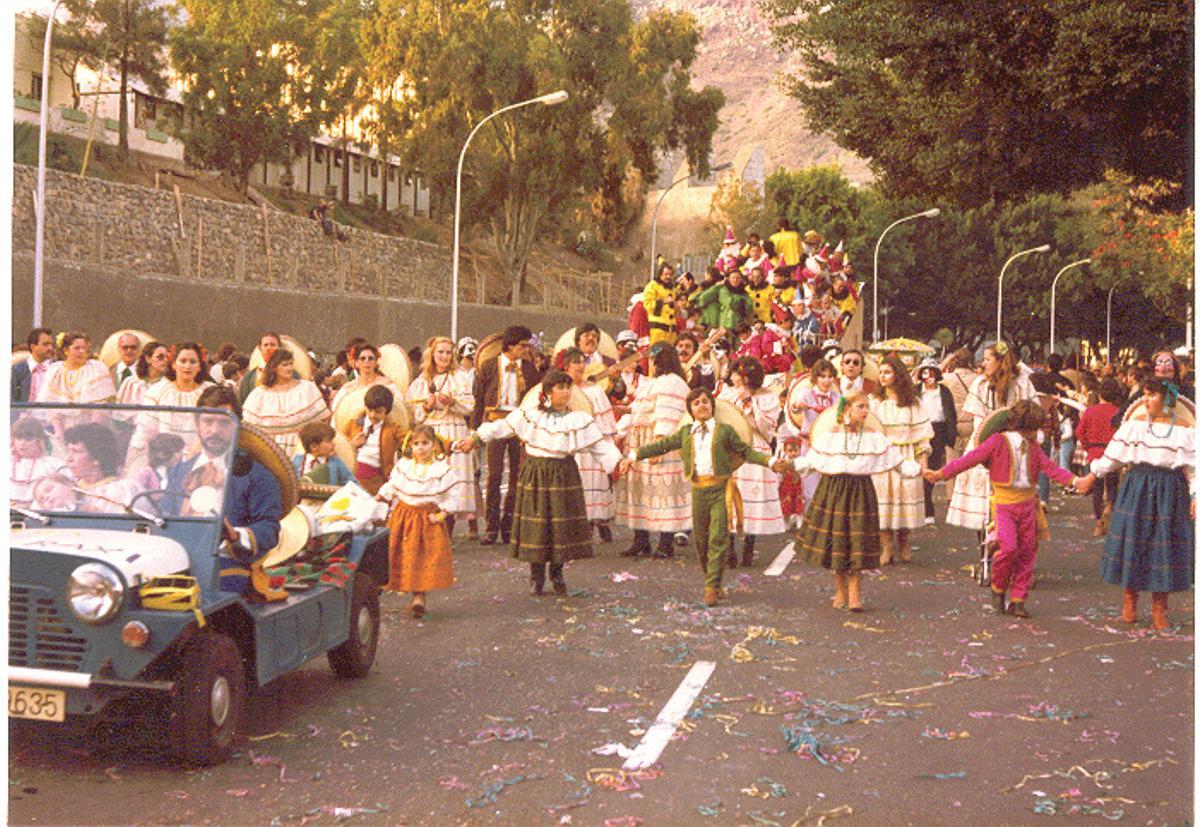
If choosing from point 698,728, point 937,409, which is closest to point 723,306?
point 937,409

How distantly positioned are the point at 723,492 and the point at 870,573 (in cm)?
213

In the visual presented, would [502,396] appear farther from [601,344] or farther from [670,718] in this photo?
[670,718]

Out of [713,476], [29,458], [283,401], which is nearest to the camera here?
[29,458]

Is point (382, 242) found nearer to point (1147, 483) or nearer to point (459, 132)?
point (459, 132)

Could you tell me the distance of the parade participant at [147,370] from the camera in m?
13.7

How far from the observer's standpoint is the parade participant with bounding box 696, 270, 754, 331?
70.5ft

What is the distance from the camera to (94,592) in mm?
6172

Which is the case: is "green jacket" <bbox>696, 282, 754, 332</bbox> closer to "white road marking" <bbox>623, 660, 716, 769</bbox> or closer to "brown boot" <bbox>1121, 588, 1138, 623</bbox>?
"brown boot" <bbox>1121, 588, 1138, 623</bbox>

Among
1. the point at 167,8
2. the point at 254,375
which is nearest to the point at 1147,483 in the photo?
the point at 254,375

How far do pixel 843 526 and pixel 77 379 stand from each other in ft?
22.4

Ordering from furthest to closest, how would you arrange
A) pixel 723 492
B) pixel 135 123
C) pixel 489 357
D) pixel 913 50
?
pixel 135 123, pixel 913 50, pixel 489 357, pixel 723 492

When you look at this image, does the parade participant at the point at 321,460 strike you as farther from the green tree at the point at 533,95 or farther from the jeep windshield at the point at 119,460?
the green tree at the point at 533,95

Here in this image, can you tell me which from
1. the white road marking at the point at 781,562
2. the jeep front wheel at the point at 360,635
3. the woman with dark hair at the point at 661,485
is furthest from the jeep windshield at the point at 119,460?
the woman with dark hair at the point at 661,485

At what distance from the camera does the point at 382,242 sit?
56.7 meters
